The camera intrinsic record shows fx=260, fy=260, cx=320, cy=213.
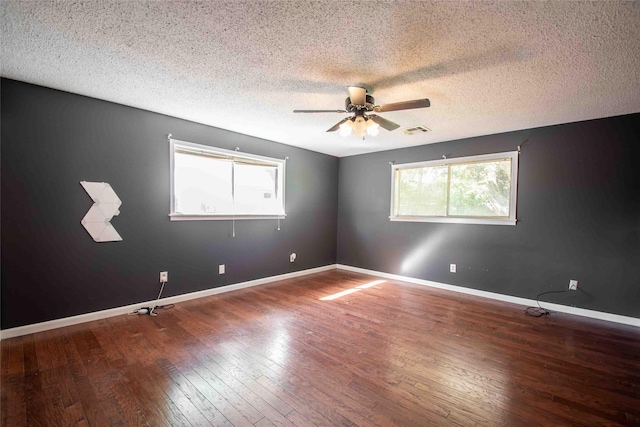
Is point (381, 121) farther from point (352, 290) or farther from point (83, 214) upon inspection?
point (83, 214)

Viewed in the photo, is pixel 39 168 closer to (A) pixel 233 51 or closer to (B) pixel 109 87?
(B) pixel 109 87

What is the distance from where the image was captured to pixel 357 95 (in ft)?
7.59

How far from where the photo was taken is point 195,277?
3598mm

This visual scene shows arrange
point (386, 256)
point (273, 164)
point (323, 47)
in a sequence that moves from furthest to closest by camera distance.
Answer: point (386, 256) < point (273, 164) < point (323, 47)

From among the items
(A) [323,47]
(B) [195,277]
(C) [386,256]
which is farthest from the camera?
(C) [386,256]

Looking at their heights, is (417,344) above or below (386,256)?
below

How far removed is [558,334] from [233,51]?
406cm

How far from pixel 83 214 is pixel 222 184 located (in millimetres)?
1606

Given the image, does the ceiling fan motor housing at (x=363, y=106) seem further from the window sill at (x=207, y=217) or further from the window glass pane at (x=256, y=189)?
the window sill at (x=207, y=217)

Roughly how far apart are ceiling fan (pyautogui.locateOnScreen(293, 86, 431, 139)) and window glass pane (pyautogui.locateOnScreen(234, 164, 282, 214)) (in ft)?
6.35

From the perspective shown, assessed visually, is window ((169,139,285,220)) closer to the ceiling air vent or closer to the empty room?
the empty room

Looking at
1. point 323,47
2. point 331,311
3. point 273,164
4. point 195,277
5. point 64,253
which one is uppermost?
point 323,47

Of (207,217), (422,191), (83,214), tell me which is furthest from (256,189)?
(422,191)

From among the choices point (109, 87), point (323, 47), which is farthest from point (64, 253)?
point (323, 47)
